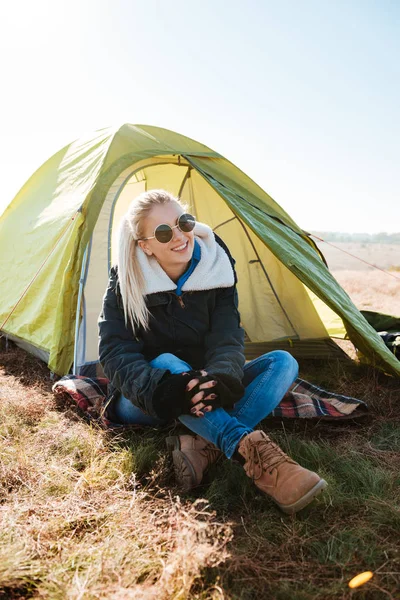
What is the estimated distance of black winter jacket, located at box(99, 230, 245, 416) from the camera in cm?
234

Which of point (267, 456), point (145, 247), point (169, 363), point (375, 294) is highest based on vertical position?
point (145, 247)

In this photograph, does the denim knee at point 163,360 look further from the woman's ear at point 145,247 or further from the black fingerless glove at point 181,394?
the woman's ear at point 145,247

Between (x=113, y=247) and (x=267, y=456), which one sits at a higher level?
(x=113, y=247)

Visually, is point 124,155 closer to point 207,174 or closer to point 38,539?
point 207,174

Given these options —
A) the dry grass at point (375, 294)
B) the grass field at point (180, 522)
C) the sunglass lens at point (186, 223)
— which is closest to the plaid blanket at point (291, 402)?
the grass field at point (180, 522)

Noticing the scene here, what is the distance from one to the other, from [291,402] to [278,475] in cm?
106

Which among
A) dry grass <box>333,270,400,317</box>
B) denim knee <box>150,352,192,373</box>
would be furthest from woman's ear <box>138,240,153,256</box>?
dry grass <box>333,270,400,317</box>

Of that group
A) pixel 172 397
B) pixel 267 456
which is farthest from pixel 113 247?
pixel 267 456

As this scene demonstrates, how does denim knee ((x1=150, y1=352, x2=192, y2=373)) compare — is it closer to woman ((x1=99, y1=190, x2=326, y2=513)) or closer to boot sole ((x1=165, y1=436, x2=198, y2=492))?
woman ((x1=99, y1=190, x2=326, y2=513))

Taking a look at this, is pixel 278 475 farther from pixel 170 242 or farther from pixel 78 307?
pixel 78 307

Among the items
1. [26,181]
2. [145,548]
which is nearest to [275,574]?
[145,548]

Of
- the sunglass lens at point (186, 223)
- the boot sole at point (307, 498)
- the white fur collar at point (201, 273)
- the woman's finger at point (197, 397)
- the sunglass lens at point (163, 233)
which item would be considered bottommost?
the boot sole at point (307, 498)

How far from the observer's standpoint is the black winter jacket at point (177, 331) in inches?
92.3

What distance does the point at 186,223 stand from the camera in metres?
2.42
